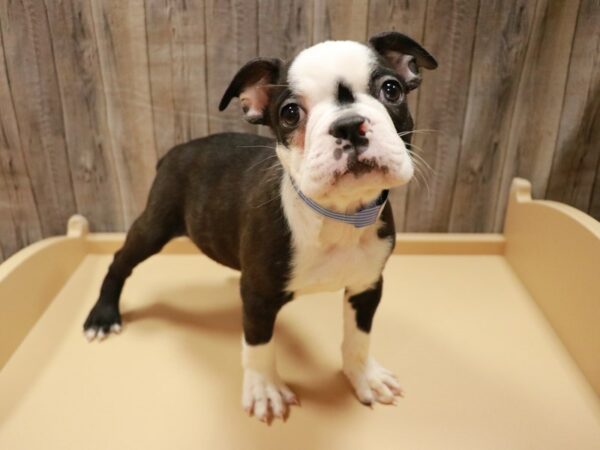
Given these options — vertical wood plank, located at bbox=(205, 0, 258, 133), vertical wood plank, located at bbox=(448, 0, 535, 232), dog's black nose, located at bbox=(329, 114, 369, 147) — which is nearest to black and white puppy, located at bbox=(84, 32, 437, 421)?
dog's black nose, located at bbox=(329, 114, 369, 147)

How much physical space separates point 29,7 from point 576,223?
1883mm

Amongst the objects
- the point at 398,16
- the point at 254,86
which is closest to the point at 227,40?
the point at 398,16

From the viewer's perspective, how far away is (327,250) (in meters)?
1.29

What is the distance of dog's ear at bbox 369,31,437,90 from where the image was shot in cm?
122

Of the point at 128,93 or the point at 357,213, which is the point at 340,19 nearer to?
the point at 128,93

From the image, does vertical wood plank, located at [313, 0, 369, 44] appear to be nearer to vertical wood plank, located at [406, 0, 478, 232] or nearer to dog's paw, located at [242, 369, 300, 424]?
vertical wood plank, located at [406, 0, 478, 232]

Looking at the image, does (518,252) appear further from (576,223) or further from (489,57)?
(489,57)

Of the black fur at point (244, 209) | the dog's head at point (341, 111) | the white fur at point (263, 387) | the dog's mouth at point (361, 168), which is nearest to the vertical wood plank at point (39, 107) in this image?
the black fur at point (244, 209)

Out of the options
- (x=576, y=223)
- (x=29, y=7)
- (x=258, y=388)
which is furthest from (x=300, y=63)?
(x=29, y=7)

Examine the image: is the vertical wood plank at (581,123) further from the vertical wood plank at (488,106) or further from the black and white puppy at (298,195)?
the black and white puppy at (298,195)

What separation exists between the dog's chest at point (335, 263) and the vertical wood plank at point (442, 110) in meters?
0.51

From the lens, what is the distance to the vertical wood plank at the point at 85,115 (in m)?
1.86

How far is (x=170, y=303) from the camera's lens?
6.32ft

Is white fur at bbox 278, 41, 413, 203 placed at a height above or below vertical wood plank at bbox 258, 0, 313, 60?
below
